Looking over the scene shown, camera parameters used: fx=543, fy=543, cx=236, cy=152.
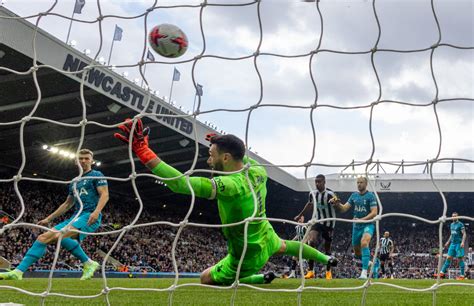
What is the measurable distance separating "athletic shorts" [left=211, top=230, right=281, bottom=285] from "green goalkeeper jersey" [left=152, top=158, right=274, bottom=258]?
55 millimetres

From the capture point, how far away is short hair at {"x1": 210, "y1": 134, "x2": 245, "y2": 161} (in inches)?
174

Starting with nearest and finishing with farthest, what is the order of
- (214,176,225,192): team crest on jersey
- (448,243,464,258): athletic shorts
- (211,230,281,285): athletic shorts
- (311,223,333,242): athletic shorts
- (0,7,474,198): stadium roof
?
(214,176,225,192): team crest on jersey → (211,230,281,285): athletic shorts → (311,223,333,242): athletic shorts → (448,243,464,258): athletic shorts → (0,7,474,198): stadium roof

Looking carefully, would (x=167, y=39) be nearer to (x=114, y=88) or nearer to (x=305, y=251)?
(x=305, y=251)

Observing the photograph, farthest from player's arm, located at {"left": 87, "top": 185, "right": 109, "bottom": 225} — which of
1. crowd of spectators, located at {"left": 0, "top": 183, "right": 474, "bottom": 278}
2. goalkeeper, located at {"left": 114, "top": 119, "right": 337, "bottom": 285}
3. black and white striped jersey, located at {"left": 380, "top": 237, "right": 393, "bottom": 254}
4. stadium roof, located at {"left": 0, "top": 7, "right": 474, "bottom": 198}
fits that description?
black and white striped jersey, located at {"left": 380, "top": 237, "right": 393, "bottom": 254}

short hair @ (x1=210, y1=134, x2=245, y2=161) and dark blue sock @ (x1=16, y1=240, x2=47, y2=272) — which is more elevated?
short hair @ (x1=210, y1=134, x2=245, y2=161)

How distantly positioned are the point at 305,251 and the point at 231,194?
2.07 meters

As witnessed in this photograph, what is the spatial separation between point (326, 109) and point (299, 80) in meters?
0.47

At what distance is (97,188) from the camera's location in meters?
6.88

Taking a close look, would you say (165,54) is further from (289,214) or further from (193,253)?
(289,214)

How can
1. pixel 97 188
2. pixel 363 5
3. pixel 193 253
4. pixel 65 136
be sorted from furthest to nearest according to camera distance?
pixel 193 253, pixel 65 136, pixel 97 188, pixel 363 5

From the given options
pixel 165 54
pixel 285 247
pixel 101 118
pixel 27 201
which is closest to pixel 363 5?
pixel 165 54

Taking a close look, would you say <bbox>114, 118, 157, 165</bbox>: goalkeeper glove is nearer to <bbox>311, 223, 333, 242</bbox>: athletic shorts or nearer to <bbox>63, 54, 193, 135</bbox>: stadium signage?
<bbox>311, 223, 333, 242</bbox>: athletic shorts

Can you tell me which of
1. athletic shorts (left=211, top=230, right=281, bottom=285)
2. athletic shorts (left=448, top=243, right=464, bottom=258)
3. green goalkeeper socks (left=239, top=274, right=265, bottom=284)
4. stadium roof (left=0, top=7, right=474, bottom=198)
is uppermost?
stadium roof (left=0, top=7, right=474, bottom=198)

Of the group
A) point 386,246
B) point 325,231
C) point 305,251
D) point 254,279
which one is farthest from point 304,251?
point 386,246
